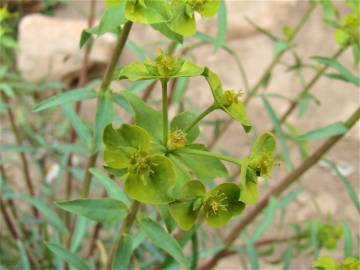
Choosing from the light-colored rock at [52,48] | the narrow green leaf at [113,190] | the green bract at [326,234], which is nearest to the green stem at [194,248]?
the narrow green leaf at [113,190]

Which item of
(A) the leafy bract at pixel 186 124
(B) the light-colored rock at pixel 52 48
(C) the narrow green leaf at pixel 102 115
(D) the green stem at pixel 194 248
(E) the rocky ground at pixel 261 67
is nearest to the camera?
(A) the leafy bract at pixel 186 124

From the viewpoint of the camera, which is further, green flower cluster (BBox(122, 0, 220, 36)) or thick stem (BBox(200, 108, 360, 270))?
thick stem (BBox(200, 108, 360, 270))

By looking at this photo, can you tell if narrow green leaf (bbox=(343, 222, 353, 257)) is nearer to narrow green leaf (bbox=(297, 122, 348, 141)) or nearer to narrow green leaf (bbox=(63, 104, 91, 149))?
narrow green leaf (bbox=(297, 122, 348, 141))

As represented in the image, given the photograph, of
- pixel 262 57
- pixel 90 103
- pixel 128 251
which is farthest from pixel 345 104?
pixel 128 251

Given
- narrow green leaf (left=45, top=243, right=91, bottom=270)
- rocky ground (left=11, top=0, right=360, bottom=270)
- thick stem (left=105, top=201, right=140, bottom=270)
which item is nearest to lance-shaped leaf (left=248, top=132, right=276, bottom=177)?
thick stem (left=105, top=201, right=140, bottom=270)

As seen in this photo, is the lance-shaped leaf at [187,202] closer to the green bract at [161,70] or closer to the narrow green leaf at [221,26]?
the green bract at [161,70]

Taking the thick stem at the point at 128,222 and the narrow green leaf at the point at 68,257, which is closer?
the thick stem at the point at 128,222

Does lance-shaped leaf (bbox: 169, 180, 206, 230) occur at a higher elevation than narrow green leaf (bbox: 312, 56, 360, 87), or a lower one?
lower
